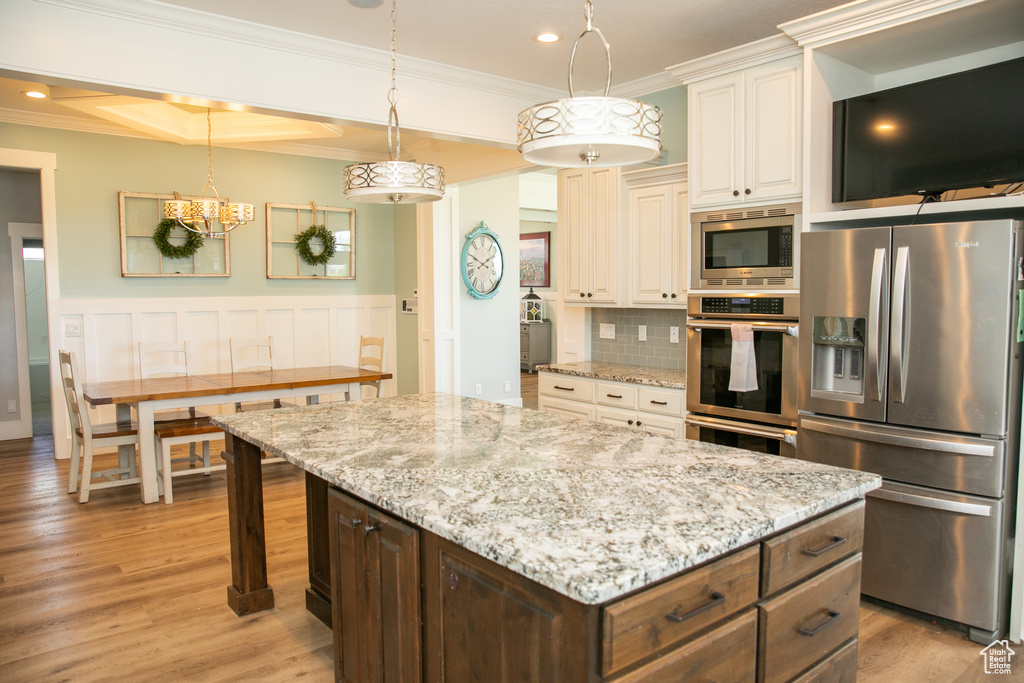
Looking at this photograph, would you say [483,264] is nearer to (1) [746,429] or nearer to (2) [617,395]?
(2) [617,395]

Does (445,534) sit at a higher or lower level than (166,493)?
higher

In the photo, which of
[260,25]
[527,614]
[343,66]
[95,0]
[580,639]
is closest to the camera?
[580,639]

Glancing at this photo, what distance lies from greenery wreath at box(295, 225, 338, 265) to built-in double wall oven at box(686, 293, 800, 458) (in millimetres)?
4337

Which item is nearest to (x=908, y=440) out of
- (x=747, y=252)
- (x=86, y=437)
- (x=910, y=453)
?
(x=910, y=453)

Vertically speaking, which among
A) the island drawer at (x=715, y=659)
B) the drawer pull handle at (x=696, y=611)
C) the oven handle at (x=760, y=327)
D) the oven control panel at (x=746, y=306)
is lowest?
the island drawer at (x=715, y=659)

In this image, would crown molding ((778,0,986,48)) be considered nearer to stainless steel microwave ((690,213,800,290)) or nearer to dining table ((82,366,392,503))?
stainless steel microwave ((690,213,800,290))

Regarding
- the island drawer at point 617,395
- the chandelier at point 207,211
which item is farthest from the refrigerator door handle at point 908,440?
the chandelier at point 207,211

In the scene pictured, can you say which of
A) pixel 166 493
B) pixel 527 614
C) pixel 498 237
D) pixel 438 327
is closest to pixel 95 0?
pixel 166 493

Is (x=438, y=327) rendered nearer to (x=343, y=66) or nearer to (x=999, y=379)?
(x=343, y=66)

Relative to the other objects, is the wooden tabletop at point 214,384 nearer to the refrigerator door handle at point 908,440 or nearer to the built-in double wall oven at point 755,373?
the built-in double wall oven at point 755,373

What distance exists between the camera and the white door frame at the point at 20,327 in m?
6.39

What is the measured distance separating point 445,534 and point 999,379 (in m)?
2.32

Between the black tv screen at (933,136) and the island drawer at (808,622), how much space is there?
6.27 feet

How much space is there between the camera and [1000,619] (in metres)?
2.70
